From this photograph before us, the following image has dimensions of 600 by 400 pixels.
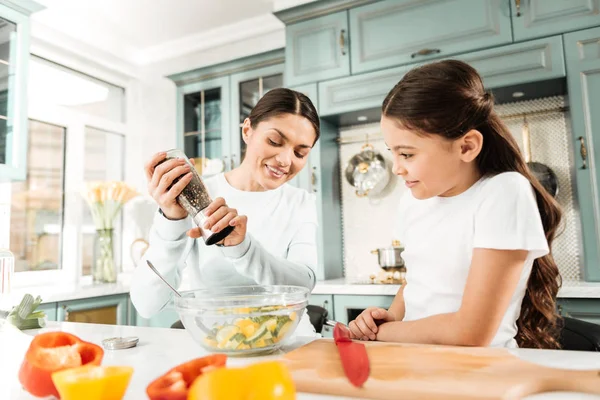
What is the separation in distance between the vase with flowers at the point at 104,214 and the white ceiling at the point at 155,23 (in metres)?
1.07

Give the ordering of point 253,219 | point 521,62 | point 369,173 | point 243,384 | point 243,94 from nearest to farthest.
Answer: point 243,384
point 253,219
point 521,62
point 369,173
point 243,94

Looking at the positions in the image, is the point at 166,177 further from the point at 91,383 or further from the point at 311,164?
the point at 311,164

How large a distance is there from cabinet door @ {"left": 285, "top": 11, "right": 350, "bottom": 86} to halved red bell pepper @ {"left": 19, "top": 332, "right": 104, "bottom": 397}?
219cm

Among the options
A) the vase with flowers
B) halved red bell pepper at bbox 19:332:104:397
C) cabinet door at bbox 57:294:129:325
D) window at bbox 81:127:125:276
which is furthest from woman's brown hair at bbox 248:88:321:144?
window at bbox 81:127:125:276

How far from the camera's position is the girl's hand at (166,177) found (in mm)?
899

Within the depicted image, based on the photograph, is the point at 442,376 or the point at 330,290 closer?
the point at 442,376

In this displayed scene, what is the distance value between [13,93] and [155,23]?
1.19 m

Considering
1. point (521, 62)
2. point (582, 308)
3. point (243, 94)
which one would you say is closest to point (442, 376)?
point (582, 308)

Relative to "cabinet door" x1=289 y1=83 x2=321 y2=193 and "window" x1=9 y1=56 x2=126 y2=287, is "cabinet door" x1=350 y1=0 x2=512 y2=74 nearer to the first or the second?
"cabinet door" x1=289 y1=83 x2=321 y2=193

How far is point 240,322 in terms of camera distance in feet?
2.30

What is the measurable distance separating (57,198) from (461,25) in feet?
8.73

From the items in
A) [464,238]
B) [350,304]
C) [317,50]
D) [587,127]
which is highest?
[317,50]

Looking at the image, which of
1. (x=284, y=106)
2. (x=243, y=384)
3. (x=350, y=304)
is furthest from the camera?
(x=350, y=304)

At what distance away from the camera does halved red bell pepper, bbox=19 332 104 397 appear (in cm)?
54
